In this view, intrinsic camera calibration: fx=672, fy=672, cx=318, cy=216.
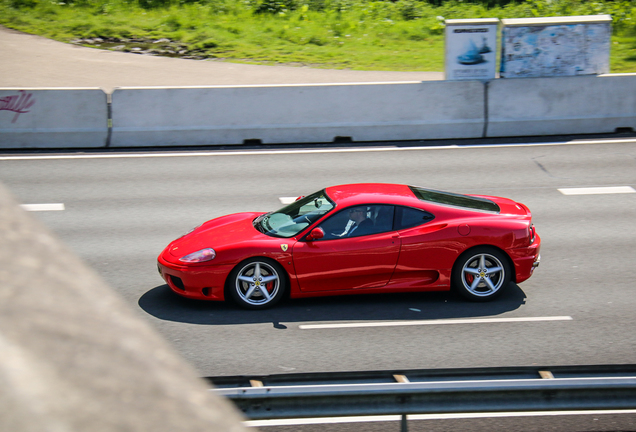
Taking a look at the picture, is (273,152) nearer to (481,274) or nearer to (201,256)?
(201,256)

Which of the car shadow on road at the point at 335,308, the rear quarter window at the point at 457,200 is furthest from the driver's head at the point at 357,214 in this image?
the car shadow on road at the point at 335,308

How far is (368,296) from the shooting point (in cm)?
791

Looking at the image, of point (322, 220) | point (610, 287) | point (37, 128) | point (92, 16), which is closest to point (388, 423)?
point (322, 220)

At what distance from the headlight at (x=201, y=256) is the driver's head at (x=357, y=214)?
1569 millimetres

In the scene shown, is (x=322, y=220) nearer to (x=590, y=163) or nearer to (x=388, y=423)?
(x=388, y=423)

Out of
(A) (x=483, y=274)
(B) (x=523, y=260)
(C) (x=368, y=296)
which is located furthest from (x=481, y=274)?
(C) (x=368, y=296)

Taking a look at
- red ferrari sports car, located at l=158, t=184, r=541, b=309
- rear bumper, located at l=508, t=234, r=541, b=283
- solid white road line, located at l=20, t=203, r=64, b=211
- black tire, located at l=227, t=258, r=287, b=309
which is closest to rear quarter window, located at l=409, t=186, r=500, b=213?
red ferrari sports car, located at l=158, t=184, r=541, b=309

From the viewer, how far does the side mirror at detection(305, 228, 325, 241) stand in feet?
24.0

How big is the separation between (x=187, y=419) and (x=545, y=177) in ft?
41.9

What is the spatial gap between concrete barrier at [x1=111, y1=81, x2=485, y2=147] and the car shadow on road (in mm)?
7796

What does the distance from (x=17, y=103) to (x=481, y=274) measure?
37.4 feet

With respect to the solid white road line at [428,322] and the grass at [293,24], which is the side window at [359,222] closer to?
the solid white road line at [428,322]

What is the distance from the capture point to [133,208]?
1119 centimetres

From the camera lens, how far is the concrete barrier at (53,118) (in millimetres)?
14664
